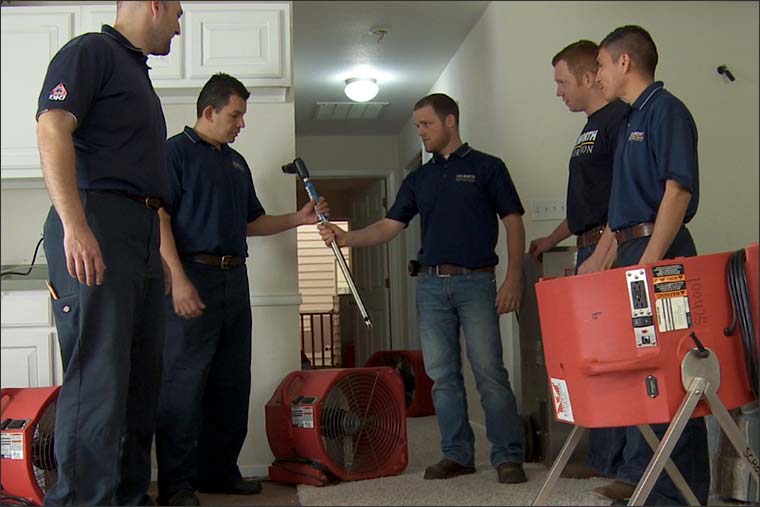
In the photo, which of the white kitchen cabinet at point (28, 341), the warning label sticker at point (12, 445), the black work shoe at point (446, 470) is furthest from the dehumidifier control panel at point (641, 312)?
the white kitchen cabinet at point (28, 341)

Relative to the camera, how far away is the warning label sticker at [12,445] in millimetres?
2537

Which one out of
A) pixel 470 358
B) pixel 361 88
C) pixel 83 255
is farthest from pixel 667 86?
pixel 83 255

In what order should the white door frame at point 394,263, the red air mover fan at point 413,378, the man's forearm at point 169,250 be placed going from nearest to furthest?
1. the man's forearm at point 169,250
2. the red air mover fan at point 413,378
3. the white door frame at point 394,263

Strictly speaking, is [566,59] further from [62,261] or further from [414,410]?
[414,410]

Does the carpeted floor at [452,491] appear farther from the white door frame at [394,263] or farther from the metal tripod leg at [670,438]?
the white door frame at [394,263]

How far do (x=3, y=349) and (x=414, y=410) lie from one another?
2462 millimetres

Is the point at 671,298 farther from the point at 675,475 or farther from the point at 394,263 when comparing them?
the point at 394,263

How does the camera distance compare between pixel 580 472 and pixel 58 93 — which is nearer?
pixel 58 93

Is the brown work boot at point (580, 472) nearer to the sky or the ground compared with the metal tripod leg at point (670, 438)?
nearer to the ground

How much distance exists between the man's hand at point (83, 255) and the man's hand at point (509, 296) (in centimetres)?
161

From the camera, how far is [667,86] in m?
3.79

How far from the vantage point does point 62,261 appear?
180 centimetres

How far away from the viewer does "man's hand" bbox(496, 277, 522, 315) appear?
2.95 m

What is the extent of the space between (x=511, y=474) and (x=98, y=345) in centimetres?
159
